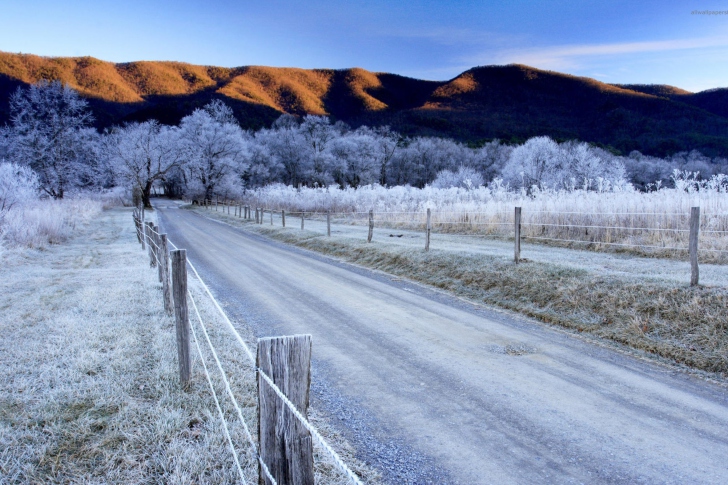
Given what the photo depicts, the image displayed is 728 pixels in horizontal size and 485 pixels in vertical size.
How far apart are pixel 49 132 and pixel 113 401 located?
1649 inches

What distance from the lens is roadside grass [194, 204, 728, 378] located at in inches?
212

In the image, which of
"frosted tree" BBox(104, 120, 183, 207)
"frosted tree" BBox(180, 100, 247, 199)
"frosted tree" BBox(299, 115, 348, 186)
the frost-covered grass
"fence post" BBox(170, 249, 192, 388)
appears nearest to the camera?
Answer: "fence post" BBox(170, 249, 192, 388)

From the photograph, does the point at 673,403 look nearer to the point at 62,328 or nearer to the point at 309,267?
the point at 62,328

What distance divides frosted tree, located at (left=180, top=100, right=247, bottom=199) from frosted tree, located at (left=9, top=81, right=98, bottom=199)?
1234cm

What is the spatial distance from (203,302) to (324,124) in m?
59.1

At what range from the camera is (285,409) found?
1.78 meters

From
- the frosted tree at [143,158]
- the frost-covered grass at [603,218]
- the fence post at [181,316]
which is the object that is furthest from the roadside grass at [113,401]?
the frosted tree at [143,158]

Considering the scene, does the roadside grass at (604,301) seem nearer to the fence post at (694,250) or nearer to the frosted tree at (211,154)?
the fence post at (694,250)

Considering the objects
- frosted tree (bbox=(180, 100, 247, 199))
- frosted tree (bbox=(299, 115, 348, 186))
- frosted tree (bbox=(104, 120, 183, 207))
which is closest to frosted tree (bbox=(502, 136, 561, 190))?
frosted tree (bbox=(299, 115, 348, 186))

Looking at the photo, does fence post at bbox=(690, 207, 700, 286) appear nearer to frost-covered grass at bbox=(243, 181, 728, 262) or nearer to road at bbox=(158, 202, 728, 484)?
frost-covered grass at bbox=(243, 181, 728, 262)

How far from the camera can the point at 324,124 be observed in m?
63.7

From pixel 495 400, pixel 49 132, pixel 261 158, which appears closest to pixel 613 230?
pixel 495 400

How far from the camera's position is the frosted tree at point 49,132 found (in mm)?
34125

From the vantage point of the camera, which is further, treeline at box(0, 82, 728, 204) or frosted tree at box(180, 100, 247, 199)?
frosted tree at box(180, 100, 247, 199)
